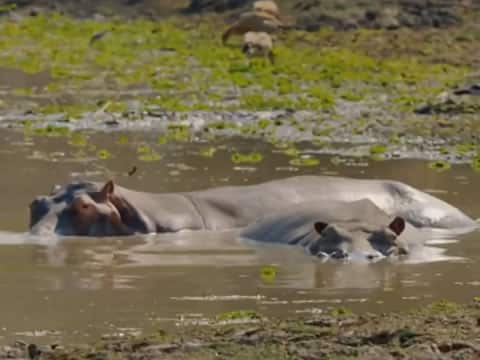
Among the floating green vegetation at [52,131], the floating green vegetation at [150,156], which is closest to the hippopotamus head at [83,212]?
the floating green vegetation at [150,156]

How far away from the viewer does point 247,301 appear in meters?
7.81

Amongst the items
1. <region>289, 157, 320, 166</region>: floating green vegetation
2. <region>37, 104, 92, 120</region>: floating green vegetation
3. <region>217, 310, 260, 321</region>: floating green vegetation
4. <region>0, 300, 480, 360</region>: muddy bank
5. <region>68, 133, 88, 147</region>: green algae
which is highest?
<region>37, 104, 92, 120</region>: floating green vegetation

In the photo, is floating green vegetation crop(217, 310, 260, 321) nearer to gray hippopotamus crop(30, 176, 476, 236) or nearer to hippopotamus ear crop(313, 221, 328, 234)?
hippopotamus ear crop(313, 221, 328, 234)

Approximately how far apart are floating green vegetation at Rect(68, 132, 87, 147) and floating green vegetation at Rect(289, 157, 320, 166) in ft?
6.49

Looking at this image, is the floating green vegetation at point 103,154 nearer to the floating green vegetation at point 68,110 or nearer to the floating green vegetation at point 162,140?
the floating green vegetation at point 162,140

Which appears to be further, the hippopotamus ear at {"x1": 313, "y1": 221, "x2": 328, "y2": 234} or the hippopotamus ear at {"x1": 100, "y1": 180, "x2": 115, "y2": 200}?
the hippopotamus ear at {"x1": 100, "y1": 180, "x2": 115, "y2": 200}

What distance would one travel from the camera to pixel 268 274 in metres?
8.67

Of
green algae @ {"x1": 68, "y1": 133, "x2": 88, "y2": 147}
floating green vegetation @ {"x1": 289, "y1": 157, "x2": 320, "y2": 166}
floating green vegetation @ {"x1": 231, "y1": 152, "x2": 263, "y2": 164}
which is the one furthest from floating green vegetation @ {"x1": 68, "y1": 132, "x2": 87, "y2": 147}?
floating green vegetation @ {"x1": 289, "y1": 157, "x2": 320, "y2": 166}

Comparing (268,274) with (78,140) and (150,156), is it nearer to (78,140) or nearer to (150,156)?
(150,156)

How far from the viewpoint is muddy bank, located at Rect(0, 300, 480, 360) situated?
247 inches

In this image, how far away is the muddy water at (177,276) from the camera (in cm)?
745

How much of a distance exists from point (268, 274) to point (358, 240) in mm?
808

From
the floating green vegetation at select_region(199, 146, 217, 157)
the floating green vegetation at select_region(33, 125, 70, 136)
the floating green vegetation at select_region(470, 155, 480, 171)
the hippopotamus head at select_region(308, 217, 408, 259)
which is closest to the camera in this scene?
the hippopotamus head at select_region(308, 217, 408, 259)

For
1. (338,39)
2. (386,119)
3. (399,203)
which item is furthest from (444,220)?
(338,39)
